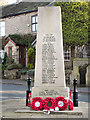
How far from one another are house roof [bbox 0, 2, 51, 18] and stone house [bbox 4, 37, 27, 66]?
17.6ft

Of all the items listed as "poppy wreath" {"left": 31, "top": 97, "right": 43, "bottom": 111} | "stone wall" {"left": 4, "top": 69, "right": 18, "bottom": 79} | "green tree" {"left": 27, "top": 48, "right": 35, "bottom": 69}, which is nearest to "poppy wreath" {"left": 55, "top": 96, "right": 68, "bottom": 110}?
"poppy wreath" {"left": 31, "top": 97, "right": 43, "bottom": 111}

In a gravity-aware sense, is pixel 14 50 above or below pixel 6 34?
below

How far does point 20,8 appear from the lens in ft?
123

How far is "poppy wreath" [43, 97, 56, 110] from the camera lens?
7844 millimetres

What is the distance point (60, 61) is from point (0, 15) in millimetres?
31971

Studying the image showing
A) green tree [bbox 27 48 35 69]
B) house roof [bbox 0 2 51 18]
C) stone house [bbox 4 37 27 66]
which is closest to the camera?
green tree [bbox 27 48 35 69]

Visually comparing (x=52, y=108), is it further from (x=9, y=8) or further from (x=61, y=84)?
(x=9, y=8)

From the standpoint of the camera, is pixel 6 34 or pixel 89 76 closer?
pixel 89 76

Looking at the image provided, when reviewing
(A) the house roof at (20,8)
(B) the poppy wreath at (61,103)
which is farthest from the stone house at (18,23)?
(B) the poppy wreath at (61,103)

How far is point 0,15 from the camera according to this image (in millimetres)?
38250

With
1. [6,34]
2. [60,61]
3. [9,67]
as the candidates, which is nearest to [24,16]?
[6,34]

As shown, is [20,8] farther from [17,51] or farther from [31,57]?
[31,57]

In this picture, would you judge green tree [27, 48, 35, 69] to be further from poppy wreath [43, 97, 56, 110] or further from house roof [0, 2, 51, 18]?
poppy wreath [43, 97, 56, 110]

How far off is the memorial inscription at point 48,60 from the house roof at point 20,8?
25.6 metres
